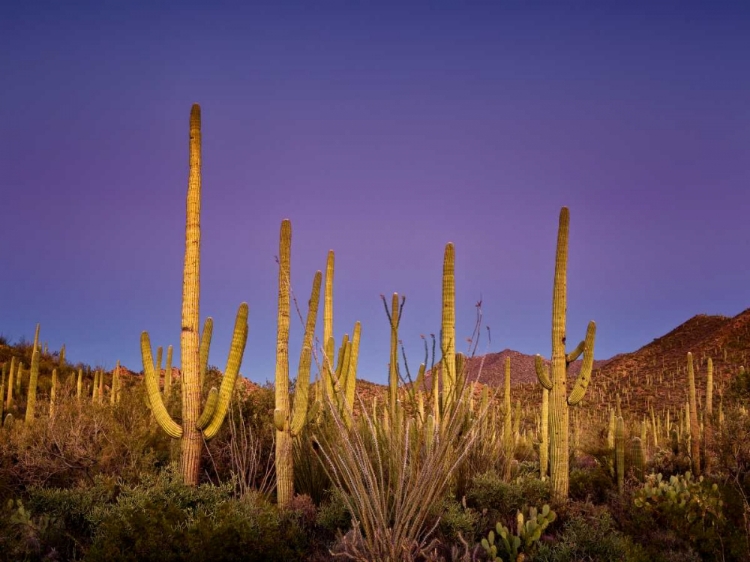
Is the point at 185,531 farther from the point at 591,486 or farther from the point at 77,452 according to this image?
the point at 591,486

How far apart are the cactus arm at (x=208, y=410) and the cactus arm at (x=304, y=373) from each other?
1099mm

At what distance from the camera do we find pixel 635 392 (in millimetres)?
40969

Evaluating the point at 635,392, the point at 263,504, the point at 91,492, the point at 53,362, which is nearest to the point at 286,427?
the point at 263,504

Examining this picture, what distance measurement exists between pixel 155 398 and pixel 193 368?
0.68 metres

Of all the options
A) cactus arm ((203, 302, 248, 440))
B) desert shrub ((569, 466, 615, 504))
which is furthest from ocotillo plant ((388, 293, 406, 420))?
desert shrub ((569, 466, 615, 504))

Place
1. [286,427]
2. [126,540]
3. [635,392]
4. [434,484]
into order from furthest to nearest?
[635,392], [286,427], [126,540], [434,484]

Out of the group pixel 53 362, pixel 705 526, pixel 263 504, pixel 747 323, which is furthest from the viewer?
pixel 747 323

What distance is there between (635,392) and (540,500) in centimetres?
3469

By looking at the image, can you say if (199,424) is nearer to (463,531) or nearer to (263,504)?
(263,504)

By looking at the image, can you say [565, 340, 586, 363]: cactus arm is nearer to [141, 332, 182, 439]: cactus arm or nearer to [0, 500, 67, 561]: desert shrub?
[141, 332, 182, 439]: cactus arm

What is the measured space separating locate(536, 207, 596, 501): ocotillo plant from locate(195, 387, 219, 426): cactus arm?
4.48 m

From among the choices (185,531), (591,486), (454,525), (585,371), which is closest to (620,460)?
(591,486)

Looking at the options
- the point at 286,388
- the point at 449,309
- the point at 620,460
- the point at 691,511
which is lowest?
the point at 691,511

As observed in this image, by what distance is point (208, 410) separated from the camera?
27.1 ft
